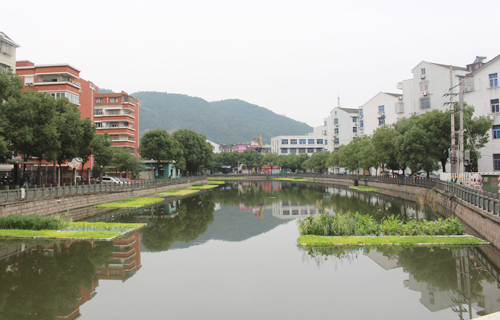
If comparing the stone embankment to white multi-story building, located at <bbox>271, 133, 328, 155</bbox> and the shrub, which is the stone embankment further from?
white multi-story building, located at <bbox>271, 133, 328, 155</bbox>

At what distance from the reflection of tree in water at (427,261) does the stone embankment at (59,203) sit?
17160mm

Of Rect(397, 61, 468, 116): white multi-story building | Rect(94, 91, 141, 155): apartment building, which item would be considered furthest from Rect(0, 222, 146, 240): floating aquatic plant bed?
Rect(94, 91, 141, 155): apartment building

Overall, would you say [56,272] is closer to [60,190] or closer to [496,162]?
[60,190]

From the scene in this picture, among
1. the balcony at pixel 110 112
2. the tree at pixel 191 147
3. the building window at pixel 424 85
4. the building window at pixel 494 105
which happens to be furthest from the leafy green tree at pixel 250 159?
the building window at pixel 494 105

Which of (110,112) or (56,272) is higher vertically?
(110,112)

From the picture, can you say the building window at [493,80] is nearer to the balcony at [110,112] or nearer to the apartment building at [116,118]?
the apartment building at [116,118]

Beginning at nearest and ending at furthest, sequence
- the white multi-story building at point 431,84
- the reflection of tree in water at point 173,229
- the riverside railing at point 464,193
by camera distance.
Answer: the riverside railing at point 464,193, the reflection of tree in water at point 173,229, the white multi-story building at point 431,84

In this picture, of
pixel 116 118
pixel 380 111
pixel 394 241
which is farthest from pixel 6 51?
pixel 380 111

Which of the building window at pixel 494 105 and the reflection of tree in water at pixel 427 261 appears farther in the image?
the building window at pixel 494 105

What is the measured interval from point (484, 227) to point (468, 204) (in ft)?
13.2

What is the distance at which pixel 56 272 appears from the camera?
12.5 m

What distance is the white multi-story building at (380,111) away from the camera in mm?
66581

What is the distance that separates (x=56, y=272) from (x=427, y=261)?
13749 millimetres

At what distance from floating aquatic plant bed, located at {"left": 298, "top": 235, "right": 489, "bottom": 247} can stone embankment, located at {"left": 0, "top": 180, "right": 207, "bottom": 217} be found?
17226 mm
